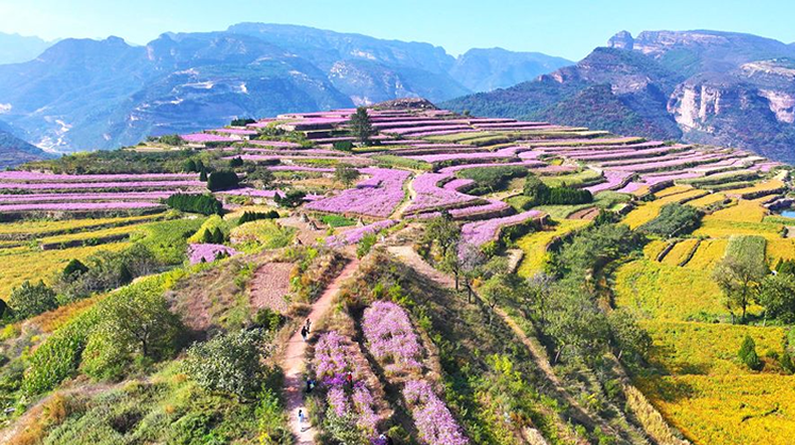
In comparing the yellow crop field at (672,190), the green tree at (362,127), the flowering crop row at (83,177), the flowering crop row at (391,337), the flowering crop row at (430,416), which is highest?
the green tree at (362,127)

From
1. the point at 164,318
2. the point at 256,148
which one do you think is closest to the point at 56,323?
the point at 164,318

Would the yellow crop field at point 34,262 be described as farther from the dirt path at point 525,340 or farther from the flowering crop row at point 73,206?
the dirt path at point 525,340

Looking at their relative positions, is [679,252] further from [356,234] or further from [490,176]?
[356,234]

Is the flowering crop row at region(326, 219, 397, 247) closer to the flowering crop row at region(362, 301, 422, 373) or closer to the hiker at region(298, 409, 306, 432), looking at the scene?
the flowering crop row at region(362, 301, 422, 373)

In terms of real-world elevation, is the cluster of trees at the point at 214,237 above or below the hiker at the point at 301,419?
below

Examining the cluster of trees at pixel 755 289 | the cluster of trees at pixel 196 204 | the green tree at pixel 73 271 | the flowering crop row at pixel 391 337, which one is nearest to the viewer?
the flowering crop row at pixel 391 337

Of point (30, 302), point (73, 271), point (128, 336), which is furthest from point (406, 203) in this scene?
point (128, 336)

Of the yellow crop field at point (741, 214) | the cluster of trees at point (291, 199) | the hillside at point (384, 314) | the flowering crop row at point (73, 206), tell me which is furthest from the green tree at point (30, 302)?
the yellow crop field at point (741, 214)
